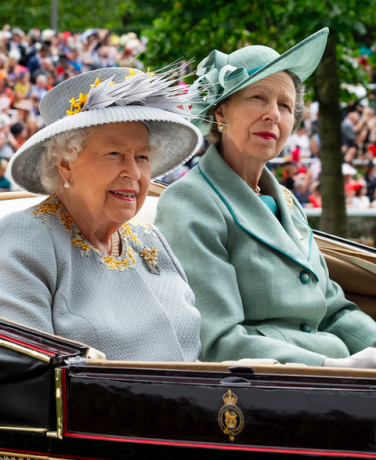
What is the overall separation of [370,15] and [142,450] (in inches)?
184

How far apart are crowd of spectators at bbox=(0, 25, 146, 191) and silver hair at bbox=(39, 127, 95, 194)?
4.45 metres

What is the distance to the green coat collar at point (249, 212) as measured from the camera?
2.21 metres

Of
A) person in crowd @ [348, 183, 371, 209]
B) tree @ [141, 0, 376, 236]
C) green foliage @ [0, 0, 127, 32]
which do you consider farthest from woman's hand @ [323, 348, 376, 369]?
green foliage @ [0, 0, 127, 32]

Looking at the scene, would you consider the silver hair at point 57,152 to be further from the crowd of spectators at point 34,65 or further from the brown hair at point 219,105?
the crowd of spectators at point 34,65

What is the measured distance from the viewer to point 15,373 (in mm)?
1286

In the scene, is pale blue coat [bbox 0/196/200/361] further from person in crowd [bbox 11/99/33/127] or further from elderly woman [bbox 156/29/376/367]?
person in crowd [bbox 11/99/33/127]

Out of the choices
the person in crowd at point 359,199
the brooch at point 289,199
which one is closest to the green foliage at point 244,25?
the brooch at point 289,199

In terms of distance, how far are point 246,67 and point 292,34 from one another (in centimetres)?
283

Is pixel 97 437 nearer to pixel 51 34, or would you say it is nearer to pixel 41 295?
pixel 41 295

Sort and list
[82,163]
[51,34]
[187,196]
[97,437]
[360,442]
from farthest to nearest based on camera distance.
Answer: [51,34] < [187,196] < [82,163] < [97,437] < [360,442]

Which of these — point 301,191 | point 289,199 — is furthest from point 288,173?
point 289,199

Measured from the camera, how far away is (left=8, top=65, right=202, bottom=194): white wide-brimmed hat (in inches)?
65.5

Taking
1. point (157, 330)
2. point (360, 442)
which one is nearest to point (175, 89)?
point (157, 330)

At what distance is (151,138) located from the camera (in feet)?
6.55
